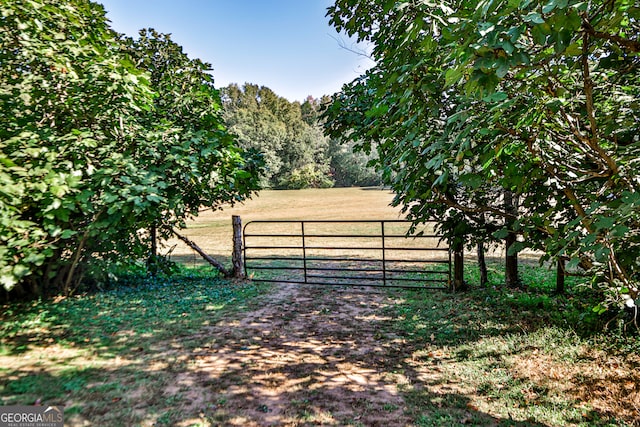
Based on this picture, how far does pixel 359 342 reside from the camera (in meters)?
4.14

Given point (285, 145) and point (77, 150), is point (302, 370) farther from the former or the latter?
point (285, 145)

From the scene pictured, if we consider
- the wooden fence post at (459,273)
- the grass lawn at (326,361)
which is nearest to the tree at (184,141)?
the grass lawn at (326,361)

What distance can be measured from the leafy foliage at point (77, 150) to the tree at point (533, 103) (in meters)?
2.97

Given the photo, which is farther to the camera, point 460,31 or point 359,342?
point 359,342

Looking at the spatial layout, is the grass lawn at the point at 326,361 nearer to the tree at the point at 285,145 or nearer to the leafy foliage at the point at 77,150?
the leafy foliage at the point at 77,150

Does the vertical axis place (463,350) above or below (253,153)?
below

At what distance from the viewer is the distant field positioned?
449 inches

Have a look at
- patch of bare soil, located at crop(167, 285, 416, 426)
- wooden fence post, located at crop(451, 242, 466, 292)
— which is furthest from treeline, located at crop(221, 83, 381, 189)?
patch of bare soil, located at crop(167, 285, 416, 426)

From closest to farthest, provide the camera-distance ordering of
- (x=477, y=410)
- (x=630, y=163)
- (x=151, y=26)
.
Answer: (x=630, y=163) → (x=477, y=410) → (x=151, y=26)

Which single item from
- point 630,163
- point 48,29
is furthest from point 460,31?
point 48,29

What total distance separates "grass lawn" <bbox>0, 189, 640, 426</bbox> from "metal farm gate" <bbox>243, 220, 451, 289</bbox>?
3.35 ft

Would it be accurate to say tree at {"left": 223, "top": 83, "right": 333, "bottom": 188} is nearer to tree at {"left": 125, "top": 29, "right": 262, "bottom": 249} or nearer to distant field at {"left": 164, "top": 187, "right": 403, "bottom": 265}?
distant field at {"left": 164, "top": 187, "right": 403, "bottom": 265}

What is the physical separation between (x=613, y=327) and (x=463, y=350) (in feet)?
5.66

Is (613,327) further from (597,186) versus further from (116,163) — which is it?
(116,163)
